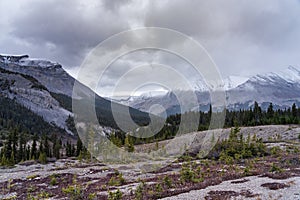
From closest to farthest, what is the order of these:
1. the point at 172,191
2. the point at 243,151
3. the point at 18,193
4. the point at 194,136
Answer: the point at 172,191, the point at 18,193, the point at 243,151, the point at 194,136

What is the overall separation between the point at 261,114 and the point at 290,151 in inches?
3047

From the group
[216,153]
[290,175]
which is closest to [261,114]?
[216,153]

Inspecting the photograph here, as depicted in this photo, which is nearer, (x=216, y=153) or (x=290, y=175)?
(x=290, y=175)

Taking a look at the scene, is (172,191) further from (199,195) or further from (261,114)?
(261,114)

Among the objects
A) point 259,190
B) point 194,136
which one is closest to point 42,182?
point 259,190

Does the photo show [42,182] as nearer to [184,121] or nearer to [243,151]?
[243,151]

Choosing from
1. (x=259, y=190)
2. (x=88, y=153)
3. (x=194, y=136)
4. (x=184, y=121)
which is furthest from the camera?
(x=184, y=121)

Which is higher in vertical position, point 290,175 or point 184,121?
point 184,121

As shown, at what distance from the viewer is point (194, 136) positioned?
100 m

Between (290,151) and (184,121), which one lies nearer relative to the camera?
(290,151)

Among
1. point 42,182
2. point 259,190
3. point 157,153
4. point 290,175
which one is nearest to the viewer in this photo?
point 259,190

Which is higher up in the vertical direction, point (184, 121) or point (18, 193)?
point (184, 121)

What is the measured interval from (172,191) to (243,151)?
96.7 feet

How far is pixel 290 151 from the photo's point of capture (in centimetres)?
5256
